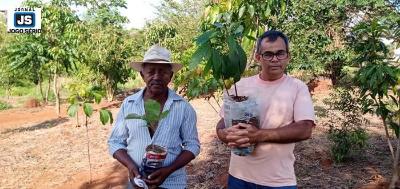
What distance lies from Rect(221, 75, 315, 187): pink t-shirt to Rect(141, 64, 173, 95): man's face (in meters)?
0.42

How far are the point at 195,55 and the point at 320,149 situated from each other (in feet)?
15.2

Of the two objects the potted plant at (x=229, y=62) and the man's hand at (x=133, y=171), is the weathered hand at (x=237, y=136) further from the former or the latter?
the man's hand at (x=133, y=171)

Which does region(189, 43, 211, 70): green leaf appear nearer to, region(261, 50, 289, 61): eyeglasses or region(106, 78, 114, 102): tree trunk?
region(261, 50, 289, 61): eyeglasses

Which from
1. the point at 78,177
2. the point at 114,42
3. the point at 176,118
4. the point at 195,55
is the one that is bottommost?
the point at 78,177

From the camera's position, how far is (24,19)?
34.2 feet

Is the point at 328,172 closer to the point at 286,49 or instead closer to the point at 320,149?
the point at 320,149

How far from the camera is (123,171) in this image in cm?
523

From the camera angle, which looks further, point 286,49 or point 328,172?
point 328,172

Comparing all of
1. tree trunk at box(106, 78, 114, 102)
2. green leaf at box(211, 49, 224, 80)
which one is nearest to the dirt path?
green leaf at box(211, 49, 224, 80)

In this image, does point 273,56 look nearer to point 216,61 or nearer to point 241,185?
point 216,61

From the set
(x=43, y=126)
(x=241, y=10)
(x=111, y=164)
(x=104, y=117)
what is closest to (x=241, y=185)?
(x=241, y=10)

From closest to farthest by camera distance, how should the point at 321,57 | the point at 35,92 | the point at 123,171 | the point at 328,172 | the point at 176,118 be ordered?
the point at 176,118
the point at 328,172
the point at 123,171
the point at 321,57
the point at 35,92

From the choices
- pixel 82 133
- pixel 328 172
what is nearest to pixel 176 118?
pixel 328 172

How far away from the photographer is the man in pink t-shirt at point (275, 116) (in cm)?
169
